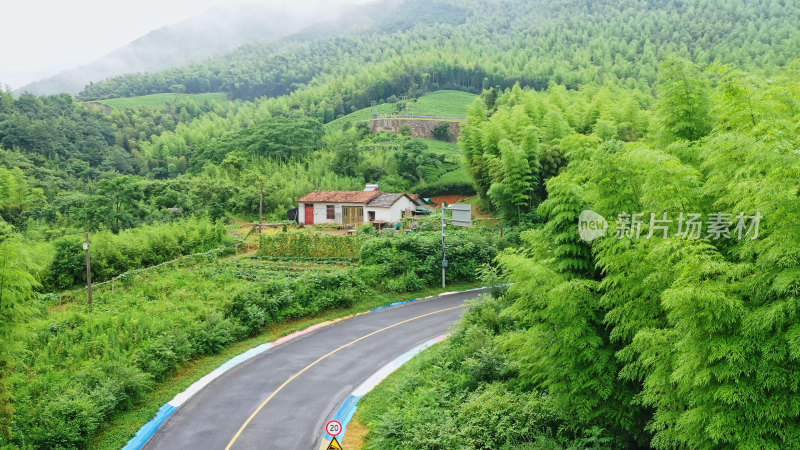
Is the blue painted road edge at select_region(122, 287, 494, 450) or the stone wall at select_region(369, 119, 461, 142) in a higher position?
the stone wall at select_region(369, 119, 461, 142)

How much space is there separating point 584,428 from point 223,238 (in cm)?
2359

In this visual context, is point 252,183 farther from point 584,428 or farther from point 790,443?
point 790,443

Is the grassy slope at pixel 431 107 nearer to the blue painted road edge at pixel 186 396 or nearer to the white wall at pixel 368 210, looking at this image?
the white wall at pixel 368 210

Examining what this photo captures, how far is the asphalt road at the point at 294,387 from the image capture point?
1141cm

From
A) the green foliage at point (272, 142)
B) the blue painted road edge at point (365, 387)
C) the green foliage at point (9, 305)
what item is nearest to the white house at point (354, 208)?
the green foliage at point (272, 142)

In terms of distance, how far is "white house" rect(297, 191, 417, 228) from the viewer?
33725mm

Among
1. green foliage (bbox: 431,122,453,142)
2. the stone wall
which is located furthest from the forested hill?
green foliage (bbox: 431,122,453,142)

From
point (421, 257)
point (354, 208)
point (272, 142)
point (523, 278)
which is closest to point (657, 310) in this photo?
point (523, 278)

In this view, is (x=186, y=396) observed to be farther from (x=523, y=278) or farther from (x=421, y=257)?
(x=421, y=257)

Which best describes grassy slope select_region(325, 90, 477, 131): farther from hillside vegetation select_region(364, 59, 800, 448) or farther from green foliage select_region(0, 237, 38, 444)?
green foliage select_region(0, 237, 38, 444)

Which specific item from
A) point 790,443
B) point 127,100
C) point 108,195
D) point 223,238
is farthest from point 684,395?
point 127,100

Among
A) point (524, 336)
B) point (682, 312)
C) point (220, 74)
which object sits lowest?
point (524, 336)

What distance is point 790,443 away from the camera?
17.1 feet

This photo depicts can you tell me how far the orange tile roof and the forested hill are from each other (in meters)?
29.6
